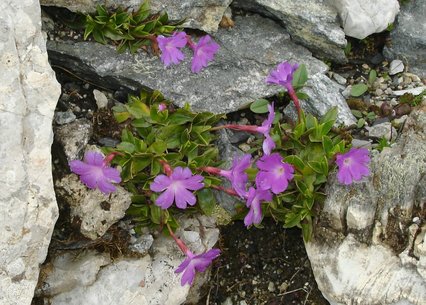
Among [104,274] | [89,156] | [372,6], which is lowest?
[104,274]

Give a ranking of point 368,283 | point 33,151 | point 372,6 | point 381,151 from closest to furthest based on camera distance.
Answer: point 33,151 → point 368,283 → point 381,151 → point 372,6

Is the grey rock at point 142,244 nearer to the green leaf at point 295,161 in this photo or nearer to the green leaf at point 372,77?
the green leaf at point 295,161

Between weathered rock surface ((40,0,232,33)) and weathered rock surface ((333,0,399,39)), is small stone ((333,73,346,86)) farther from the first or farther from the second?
weathered rock surface ((40,0,232,33))

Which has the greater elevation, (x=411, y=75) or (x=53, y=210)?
(x=411, y=75)

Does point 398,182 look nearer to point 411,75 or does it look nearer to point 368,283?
point 368,283

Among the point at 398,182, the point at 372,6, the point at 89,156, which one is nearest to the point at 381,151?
the point at 398,182

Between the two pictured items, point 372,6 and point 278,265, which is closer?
point 278,265

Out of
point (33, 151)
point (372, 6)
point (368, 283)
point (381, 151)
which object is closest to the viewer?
point (33, 151)

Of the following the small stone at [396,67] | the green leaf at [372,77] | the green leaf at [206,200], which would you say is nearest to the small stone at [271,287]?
the green leaf at [206,200]

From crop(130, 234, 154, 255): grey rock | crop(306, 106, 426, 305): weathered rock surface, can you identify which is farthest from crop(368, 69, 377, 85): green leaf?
crop(130, 234, 154, 255): grey rock
